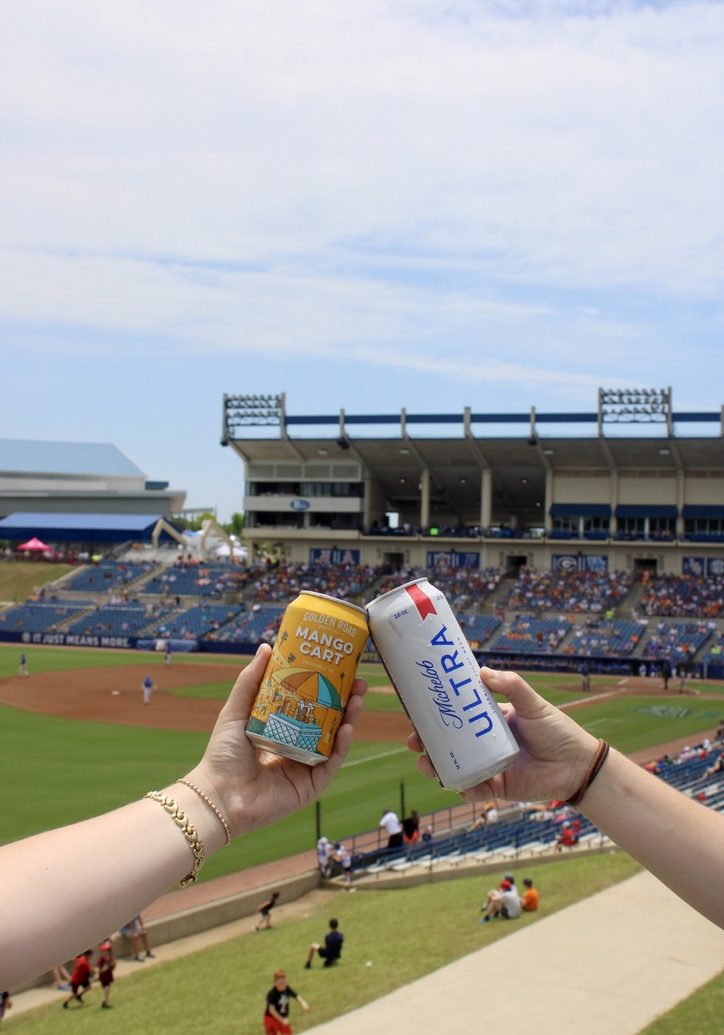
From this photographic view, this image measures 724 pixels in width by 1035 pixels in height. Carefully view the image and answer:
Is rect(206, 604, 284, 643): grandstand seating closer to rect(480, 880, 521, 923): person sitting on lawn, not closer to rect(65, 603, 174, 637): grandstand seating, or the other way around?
rect(65, 603, 174, 637): grandstand seating

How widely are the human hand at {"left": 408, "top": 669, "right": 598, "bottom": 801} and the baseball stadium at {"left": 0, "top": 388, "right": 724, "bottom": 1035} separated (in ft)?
2.18

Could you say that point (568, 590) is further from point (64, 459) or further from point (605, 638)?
point (64, 459)

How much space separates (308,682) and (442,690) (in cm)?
46

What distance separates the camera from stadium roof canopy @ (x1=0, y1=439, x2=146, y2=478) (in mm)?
128750

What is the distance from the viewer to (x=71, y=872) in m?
2.86

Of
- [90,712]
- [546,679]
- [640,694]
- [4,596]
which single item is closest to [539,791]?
[90,712]

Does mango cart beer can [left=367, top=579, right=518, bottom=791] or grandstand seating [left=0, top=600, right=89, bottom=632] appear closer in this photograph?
mango cart beer can [left=367, top=579, right=518, bottom=791]

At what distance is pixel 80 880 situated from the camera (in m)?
2.86

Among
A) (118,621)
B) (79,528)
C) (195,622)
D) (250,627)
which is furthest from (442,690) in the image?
(79,528)

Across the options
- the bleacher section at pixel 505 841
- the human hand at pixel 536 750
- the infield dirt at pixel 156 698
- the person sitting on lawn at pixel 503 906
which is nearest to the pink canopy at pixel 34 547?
the infield dirt at pixel 156 698

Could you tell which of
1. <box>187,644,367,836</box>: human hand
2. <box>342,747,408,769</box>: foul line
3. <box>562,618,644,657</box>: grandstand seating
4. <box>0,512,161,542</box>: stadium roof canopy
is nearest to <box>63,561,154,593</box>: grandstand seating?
<box>0,512,161,542</box>: stadium roof canopy

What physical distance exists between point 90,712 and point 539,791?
40.3 meters

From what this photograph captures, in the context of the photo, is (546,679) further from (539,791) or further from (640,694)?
(539,791)

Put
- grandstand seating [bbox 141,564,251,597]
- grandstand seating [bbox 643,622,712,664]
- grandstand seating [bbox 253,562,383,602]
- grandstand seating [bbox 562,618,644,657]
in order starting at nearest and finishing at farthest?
grandstand seating [bbox 643,622,712,664]
grandstand seating [bbox 562,618,644,657]
grandstand seating [bbox 253,562,383,602]
grandstand seating [bbox 141,564,251,597]
